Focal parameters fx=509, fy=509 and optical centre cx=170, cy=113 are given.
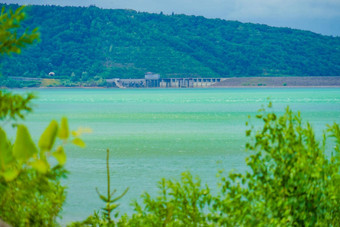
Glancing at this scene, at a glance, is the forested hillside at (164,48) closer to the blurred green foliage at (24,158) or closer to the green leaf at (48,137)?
the blurred green foliage at (24,158)

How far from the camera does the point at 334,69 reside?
4500 inches

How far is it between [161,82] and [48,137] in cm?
11437

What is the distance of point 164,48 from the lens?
11344 cm

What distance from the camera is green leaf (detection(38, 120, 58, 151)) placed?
28.7 inches

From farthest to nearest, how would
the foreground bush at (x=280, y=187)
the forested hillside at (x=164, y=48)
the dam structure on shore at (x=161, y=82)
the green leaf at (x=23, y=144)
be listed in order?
the dam structure on shore at (x=161, y=82) < the forested hillside at (x=164, y=48) < the foreground bush at (x=280, y=187) < the green leaf at (x=23, y=144)

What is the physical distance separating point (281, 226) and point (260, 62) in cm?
11324

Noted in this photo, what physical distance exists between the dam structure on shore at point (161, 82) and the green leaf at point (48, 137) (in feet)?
355

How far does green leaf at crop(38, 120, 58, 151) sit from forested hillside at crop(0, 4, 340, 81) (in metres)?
101

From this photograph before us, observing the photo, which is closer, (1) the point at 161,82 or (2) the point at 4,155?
(2) the point at 4,155

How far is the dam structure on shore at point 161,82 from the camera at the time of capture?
110375mm

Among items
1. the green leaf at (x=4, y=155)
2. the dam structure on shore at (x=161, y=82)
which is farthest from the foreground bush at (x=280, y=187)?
the dam structure on shore at (x=161, y=82)

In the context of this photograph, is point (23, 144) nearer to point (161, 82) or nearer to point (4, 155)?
point (4, 155)

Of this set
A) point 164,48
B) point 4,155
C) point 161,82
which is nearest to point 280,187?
point 4,155

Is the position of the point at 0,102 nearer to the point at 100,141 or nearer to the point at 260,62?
the point at 100,141
